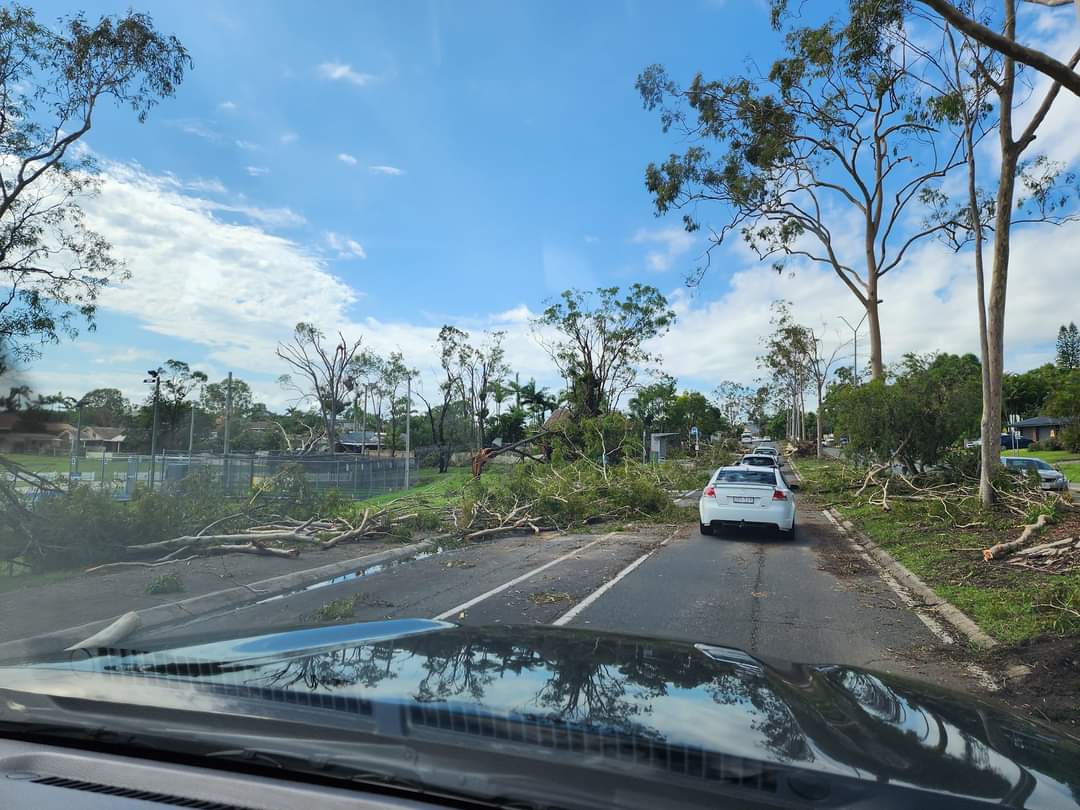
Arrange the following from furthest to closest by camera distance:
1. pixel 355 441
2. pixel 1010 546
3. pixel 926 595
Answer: pixel 355 441 → pixel 1010 546 → pixel 926 595

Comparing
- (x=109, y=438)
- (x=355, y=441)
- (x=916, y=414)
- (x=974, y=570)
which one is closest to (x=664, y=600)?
(x=974, y=570)

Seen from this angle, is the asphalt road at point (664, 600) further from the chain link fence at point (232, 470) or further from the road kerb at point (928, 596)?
the chain link fence at point (232, 470)

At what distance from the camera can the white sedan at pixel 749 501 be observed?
1477cm

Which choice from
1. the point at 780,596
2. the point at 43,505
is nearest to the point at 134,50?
the point at 43,505

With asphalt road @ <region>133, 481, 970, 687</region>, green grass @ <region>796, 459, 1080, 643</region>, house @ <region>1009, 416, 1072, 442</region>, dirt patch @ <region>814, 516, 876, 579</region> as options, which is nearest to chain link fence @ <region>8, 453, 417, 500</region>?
asphalt road @ <region>133, 481, 970, 687</region>

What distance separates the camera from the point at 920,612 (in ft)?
28.4

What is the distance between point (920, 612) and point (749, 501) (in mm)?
6326

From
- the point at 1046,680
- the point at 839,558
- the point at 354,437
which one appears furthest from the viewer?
the point at 354,437

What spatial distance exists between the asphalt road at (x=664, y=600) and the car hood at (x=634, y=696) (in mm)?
1031

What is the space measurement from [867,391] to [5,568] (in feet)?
70.2

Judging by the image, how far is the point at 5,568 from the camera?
10812 millimetres

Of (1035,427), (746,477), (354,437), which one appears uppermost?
(1035,427)

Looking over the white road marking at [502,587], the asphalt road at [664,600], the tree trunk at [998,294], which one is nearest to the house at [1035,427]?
the tree trunk at [998,294]

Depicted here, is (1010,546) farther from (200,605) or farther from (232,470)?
(232,470)
